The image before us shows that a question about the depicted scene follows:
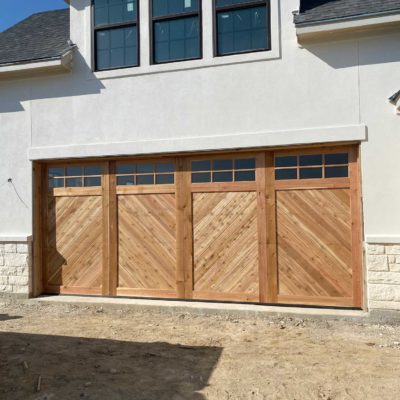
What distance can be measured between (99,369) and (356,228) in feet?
14.5

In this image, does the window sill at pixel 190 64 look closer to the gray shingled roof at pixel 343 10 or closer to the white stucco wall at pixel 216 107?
the white stucco wall at pixel 216 107

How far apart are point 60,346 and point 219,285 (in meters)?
2.88

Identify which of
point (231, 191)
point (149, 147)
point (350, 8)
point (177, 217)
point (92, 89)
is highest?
point (350, 8)

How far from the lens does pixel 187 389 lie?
396 centimetres

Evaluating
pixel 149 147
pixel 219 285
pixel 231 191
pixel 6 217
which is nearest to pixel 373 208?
pixel 231 191

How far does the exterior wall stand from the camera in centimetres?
622

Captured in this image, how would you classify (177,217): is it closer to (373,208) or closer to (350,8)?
(373,208)

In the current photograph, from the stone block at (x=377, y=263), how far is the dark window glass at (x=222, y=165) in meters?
2.74

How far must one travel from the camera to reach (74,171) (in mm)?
7910

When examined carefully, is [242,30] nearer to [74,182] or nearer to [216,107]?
[216,107]

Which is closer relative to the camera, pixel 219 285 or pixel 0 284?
pixel 219 285

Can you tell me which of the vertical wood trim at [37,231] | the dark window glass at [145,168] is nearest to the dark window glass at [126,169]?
the dark window glass at [145,168]

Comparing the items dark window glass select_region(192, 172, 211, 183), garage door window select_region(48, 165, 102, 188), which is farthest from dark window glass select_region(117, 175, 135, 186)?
dark window glass select_region(192, 172, 211, 183)

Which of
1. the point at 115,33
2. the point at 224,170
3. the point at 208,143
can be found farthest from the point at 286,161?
the point at 115,33
